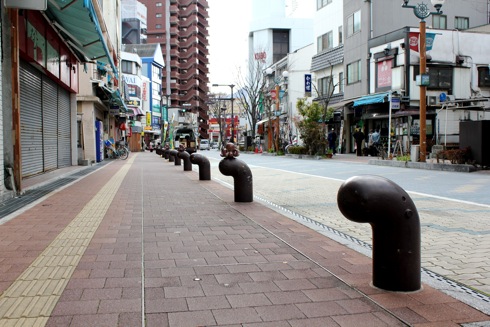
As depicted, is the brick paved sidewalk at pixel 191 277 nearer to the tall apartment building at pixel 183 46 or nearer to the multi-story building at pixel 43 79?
the multi-story building at pixel 43 79

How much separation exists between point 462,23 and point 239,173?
107ft

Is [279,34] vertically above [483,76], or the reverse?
[279,34]

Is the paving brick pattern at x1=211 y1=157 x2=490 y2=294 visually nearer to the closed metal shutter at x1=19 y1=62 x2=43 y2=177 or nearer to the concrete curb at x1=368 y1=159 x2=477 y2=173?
the closed metal shutter at x1=19 y1=62 x2=43 y2=177

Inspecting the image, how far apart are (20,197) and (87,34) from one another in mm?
6420

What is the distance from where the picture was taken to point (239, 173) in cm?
860

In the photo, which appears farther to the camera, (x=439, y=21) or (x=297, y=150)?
(x=439, y=21)

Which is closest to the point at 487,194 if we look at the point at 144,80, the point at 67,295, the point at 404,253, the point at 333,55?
the point at 404,253

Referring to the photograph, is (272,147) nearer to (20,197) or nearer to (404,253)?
(20,197)

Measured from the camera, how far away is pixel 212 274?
163 inches

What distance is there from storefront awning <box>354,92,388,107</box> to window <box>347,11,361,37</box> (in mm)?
5371

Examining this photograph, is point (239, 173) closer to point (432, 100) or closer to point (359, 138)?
point (432, 100)

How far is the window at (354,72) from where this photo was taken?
3316cm

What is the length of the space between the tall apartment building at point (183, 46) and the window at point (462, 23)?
253 ft

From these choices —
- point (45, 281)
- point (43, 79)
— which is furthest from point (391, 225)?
point (43, 79)
